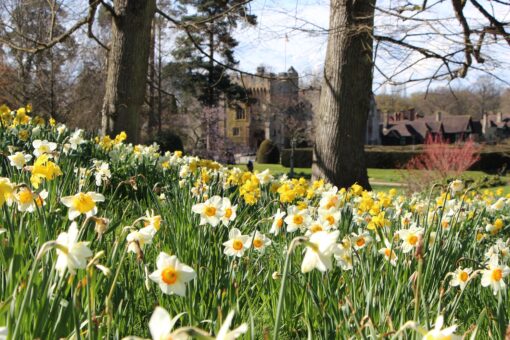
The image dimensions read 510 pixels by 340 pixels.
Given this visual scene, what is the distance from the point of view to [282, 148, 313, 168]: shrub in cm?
3219

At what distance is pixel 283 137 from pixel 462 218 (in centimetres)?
4808

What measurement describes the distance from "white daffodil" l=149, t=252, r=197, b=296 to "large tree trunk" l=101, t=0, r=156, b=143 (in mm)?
6485

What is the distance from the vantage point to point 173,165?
15.3ft

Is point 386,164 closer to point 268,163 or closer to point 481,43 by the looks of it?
point 268,163

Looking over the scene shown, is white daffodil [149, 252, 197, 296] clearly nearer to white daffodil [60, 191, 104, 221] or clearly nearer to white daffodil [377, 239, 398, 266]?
white daffodil [60, 191, 104, 221]

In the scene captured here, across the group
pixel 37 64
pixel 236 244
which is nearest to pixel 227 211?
pixel 236 244

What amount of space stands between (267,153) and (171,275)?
1366 inches

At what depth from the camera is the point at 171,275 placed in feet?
3.82

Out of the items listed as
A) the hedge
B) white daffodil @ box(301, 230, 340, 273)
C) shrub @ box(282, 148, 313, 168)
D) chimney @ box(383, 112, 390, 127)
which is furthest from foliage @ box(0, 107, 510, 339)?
chimney @ box(383, 112, 390, 127)

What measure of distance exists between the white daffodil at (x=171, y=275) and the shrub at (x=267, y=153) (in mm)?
34292

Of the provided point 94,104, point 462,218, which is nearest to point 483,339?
point 462,218

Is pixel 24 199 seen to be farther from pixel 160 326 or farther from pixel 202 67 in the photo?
pixel 202 67

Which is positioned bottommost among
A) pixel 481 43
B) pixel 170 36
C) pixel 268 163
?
pixel 268 163

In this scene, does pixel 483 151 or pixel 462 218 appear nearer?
pixel 462 218
